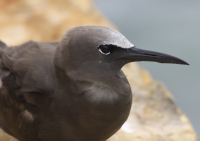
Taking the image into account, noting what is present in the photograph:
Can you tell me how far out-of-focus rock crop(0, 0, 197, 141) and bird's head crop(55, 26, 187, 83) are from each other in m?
0.75

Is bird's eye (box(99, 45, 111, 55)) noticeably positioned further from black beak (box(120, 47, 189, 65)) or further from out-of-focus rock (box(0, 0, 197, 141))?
out-of-focus rock (box(0, 0, 197, 141))

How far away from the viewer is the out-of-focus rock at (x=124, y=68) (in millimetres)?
3260

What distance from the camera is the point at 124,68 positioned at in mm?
3709

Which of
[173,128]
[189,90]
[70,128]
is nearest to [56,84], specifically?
[70,128]

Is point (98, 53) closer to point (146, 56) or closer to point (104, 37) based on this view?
point (104, 37)

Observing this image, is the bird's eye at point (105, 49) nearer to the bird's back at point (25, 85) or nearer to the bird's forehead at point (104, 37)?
the bird's forehead at point (104, 37)

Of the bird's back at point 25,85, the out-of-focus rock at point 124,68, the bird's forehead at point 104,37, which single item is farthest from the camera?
the out-of-focus rock at point 124,68

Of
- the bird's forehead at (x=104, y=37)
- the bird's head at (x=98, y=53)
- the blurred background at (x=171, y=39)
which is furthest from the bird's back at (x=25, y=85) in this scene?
the blurred background at (x=171, y=39)

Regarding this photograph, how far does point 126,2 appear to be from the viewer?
598 centimetres

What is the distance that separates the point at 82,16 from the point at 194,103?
1.71 metres

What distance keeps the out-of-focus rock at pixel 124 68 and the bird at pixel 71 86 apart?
44 centimetres

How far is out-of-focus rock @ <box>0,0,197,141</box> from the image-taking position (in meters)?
3.26

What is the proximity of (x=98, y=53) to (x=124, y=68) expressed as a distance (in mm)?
1198

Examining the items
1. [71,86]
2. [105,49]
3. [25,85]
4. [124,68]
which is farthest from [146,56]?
[124,68]
